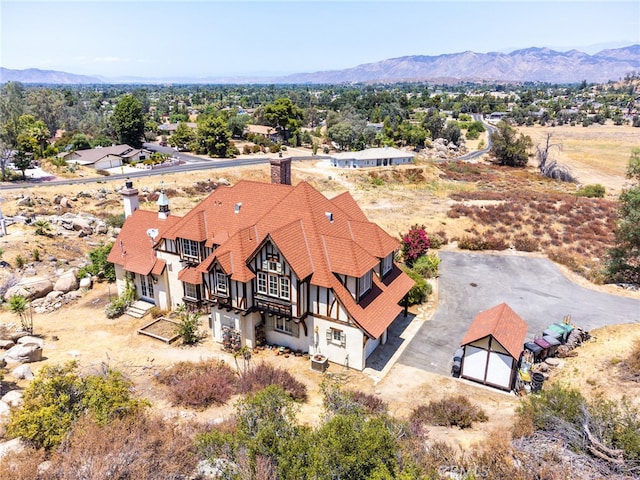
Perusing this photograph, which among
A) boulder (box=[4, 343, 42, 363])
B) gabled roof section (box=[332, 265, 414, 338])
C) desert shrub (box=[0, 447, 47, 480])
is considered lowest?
boulder (box=[4, 343, 42, 363])

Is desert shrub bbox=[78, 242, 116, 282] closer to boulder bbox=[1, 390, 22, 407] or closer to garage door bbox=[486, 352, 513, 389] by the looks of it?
boulder bbox=[1, 390, 22, 407]

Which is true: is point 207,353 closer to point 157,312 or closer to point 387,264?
point 157,312

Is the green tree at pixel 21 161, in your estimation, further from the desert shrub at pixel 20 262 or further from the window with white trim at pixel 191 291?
the window with white trim at pixel 191 291

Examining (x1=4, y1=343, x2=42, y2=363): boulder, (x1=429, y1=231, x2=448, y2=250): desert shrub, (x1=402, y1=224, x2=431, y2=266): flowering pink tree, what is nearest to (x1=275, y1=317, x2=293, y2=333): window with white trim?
(x1=4, y1=343, x2=42, y2=363): boulder

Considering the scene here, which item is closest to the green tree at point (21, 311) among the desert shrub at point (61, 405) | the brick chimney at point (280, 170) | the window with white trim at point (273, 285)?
the desert shrub at point (61, 405)

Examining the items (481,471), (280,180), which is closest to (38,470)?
(481,471)

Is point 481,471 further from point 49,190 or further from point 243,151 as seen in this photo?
point 243,151

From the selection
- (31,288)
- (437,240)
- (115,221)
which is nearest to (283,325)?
(31,288)

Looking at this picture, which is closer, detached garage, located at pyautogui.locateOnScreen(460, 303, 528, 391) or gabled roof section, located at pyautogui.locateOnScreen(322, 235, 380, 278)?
detached garage, located at pyautogui.locateOnScreen(460, 303, 528, 391)
